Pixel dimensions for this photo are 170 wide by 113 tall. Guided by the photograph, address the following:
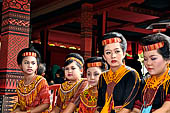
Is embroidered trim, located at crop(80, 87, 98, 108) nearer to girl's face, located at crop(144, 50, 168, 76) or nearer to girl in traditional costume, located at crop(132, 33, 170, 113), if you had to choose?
girl in traditional costume, located at crop(132, 33, 170, 113)

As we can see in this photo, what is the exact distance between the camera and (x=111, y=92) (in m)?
2.56

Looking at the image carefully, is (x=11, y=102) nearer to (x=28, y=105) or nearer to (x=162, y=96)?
(x=28, y=105)

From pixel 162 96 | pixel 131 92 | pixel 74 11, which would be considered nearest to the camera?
pixel 162 96

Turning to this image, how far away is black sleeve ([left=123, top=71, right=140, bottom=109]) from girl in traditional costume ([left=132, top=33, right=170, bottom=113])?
0.26 ft

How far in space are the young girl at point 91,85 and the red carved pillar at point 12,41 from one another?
2.06 m

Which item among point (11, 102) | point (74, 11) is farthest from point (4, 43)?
point (74, 11)

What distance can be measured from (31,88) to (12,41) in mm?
1891

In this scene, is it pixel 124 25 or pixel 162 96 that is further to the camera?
pixel 124 25

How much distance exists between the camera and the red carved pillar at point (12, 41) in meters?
4.86

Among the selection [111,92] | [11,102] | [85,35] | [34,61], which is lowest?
[11,102]

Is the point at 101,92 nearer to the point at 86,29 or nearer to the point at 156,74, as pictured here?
the point at 156,74

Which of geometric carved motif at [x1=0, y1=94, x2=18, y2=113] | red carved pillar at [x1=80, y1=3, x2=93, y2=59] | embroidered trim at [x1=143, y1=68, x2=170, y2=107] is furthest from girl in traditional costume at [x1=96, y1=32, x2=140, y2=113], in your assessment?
red carved pillar at [x1=80, y1=3, x2=93, y2=59]

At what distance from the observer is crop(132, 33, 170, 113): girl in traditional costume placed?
224cm

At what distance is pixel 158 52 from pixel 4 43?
11.5ft
